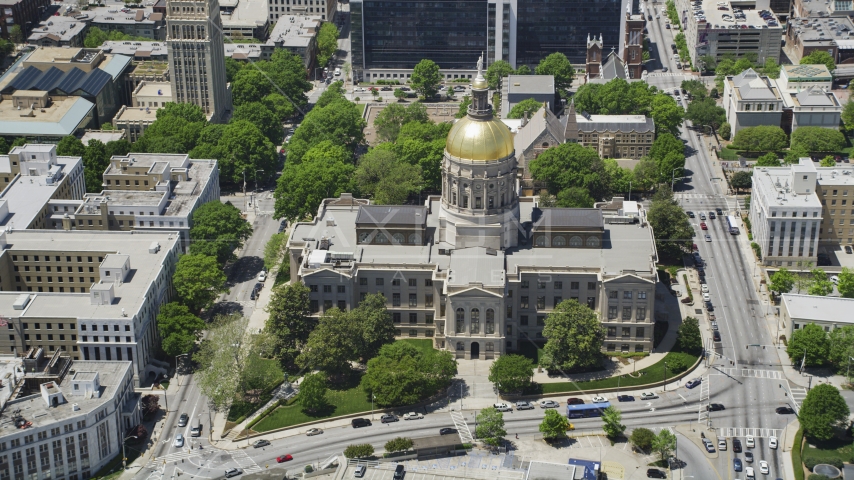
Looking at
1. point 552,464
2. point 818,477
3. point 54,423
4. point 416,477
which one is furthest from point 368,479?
point 818,477

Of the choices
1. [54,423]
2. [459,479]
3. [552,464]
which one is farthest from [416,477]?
[54,423]

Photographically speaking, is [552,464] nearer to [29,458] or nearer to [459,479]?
[459,479]

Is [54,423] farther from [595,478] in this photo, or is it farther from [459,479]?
[595,478]

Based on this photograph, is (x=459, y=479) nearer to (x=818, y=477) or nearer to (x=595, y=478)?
(x=595, y=478)

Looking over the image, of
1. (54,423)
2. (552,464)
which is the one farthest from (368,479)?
(54,423)

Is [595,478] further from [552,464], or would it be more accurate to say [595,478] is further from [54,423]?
[54,423]
